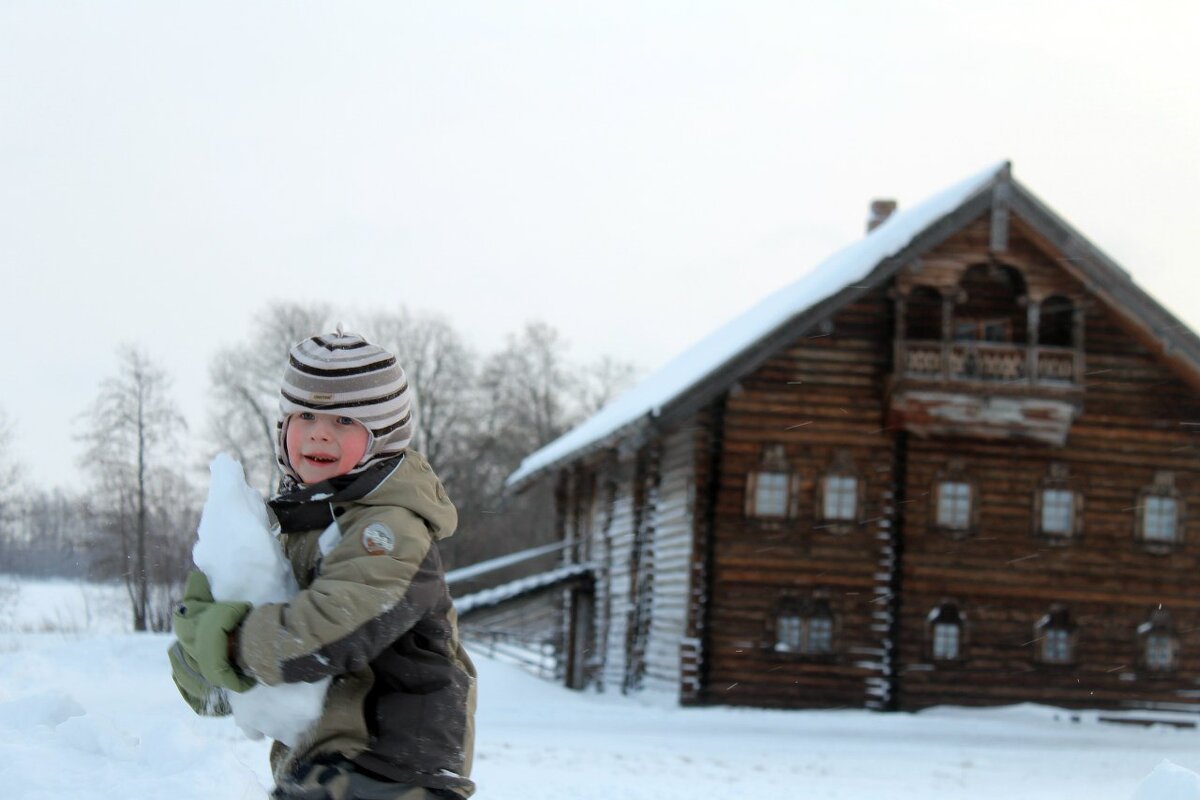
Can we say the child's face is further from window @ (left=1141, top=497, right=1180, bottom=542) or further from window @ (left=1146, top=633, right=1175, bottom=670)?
window @ (left=1146, top=633, right=1175, bottom=670)

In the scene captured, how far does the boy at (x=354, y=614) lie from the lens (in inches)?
106

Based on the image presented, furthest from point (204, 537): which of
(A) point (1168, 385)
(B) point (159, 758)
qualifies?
(A) point (1168, 385)

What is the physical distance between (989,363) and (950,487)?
2041 millimetres

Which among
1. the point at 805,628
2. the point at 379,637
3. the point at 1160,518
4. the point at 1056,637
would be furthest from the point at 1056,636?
the point at 379,637

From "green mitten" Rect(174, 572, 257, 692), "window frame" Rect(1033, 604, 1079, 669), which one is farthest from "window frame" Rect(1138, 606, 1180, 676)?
"green mitten" Rect(174, 572, 257, 692)

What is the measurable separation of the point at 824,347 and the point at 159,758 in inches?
640

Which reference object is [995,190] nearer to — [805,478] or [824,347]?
[824,347]

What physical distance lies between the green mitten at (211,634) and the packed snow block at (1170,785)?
4.65 m

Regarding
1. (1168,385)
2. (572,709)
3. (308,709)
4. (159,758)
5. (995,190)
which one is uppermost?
(995,190)

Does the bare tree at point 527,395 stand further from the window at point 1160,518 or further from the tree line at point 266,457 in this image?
the window at point 1160,518

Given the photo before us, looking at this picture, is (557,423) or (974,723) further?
(557,423)

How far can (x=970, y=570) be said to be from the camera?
66.0 ft

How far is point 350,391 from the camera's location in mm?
3033

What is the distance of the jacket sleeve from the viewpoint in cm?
267
